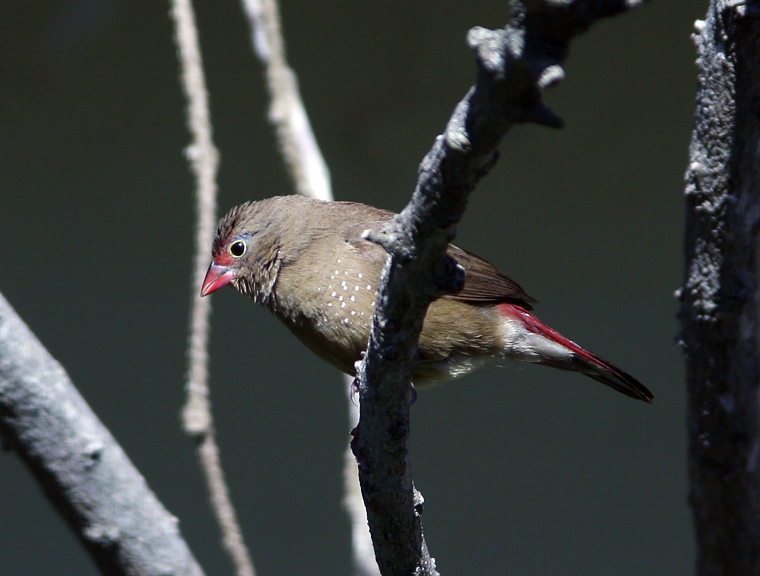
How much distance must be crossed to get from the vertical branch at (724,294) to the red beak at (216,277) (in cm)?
142

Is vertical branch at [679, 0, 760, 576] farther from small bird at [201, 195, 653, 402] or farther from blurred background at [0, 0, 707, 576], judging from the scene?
blurred background at [0, 0, 707, 576]

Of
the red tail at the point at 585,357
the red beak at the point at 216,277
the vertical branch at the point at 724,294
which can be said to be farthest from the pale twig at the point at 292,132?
the vertical branch at the point at 724,294

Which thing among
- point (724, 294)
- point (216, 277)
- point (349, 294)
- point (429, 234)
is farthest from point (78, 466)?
point (724, 294)

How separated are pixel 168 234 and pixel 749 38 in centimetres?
383

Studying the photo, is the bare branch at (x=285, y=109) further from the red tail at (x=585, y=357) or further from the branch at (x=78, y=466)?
the branch at (x=78, y=466)

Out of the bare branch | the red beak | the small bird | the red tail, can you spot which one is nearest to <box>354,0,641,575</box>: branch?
the small bird

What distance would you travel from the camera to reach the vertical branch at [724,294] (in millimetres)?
2123

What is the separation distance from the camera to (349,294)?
8.02 feet

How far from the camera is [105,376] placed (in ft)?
17.2

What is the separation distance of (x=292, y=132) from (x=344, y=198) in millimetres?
2193

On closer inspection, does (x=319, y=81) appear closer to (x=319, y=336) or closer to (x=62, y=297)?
(x=62, y=297)

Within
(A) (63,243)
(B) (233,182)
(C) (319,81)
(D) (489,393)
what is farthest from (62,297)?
(D) (489,393)

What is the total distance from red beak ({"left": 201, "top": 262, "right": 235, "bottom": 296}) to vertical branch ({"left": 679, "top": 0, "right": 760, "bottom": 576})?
1421 millimetres

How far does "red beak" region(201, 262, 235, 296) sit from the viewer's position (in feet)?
9.12
